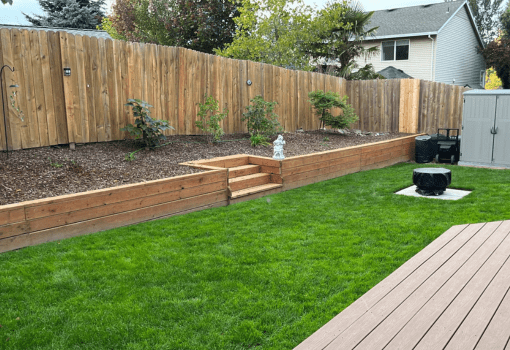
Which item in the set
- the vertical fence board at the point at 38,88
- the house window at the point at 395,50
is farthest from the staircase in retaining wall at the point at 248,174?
the house window at the point at 395,50

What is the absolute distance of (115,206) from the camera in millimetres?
4836

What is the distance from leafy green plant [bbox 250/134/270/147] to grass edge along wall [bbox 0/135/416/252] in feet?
4.19

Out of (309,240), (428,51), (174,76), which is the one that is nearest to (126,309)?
(309,240)

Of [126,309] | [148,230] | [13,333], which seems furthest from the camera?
[148,230]

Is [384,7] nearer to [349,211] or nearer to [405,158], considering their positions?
[405,158]

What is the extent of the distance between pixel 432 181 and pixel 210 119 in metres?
3.99

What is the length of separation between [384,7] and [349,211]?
2322 centimetres

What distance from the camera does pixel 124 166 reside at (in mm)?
5980

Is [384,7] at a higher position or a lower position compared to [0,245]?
higher

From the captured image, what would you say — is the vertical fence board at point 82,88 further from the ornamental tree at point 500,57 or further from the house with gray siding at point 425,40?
the ornamental tree at point 500,57

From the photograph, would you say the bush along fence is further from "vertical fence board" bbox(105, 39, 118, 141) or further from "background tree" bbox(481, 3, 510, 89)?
"background tree" bbox(481, 3, 510, 89)

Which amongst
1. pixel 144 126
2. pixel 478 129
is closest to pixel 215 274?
pixel 144 126

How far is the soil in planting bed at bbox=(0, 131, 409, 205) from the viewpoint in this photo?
487 centimetres

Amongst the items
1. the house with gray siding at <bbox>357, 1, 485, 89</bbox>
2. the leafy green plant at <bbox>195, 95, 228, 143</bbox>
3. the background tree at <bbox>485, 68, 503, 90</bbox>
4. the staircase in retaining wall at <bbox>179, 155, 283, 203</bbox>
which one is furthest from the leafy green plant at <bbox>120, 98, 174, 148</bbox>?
the background tree at <bbox>485, 68, 503, 90</bbox>
